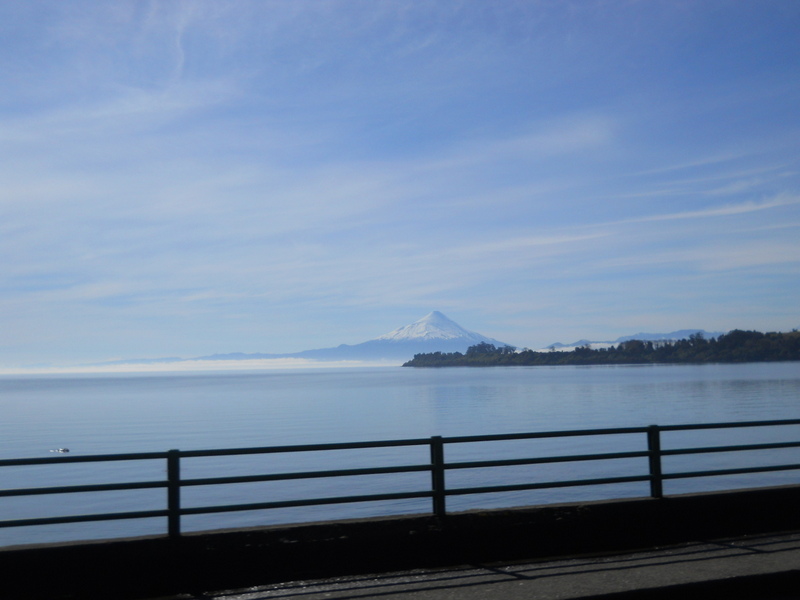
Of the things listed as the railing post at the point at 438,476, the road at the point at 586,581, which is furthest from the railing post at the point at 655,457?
the railing post at the point at 438,476

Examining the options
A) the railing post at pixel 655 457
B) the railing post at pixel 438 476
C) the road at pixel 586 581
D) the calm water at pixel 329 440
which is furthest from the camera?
the calm water at pixel 329 440

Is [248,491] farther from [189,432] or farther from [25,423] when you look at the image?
[25,423]

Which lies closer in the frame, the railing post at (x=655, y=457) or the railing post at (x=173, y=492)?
the railing post at (x=173, y=492)

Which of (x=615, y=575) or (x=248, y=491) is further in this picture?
(x=248, y=491)

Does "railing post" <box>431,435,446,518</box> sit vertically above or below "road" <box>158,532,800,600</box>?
above

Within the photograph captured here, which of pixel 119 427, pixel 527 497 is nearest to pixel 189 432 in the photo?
pixel 119 427

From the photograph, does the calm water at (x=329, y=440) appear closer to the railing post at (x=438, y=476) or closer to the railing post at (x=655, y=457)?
the railing post at (x=655, y=457)

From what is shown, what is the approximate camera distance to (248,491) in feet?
122

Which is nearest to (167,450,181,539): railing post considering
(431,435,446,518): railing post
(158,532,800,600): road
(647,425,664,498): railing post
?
(158,532,800,600): road

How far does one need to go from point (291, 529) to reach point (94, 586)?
200 centimetres

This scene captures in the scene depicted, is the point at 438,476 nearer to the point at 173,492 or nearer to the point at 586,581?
the point at 586,581

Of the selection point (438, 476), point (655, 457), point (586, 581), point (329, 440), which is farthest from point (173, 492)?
point (329, 440)

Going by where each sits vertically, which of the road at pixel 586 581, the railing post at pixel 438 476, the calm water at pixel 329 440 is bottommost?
the calm water at pixel 329 440

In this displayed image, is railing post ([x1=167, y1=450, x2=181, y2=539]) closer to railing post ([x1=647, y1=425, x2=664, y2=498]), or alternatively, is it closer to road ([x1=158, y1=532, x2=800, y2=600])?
road ([x1=158, y1=532, x2=800, y2=600])
